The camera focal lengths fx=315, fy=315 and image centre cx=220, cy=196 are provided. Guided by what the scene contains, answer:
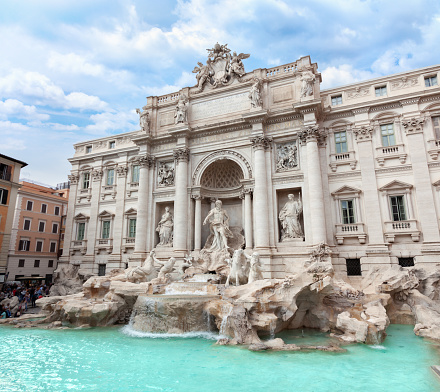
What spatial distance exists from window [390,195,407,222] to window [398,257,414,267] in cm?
218

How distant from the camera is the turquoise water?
7.38 m

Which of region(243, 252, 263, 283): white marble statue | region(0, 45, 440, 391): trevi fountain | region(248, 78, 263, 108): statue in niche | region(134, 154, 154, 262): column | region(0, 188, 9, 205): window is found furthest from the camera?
region(0, 188, 9, 205): window

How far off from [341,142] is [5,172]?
26.8 m

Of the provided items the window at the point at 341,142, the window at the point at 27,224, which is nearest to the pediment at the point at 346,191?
the window at the point at 341,142

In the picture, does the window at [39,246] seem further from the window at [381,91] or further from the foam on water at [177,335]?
the window at [381,91]

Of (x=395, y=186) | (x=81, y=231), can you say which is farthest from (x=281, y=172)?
(x=81, y=231)

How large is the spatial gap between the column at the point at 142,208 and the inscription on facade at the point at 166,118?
2936 millimetres

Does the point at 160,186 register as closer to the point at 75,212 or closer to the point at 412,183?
the point at 75,212

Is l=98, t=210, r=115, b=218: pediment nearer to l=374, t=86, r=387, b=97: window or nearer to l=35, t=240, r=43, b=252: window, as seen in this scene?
l=35, t=240, r=43, b=252: window

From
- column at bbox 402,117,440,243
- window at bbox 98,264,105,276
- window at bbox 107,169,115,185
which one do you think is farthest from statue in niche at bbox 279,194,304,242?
window at bbox 107,169,115,185

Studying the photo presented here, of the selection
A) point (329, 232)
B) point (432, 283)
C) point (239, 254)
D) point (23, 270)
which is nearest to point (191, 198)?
point (239, 254)

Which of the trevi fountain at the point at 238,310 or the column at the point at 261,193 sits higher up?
the column at the point at 261,193

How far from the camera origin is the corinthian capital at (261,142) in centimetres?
2039

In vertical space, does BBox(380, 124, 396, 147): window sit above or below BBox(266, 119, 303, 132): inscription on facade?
below
